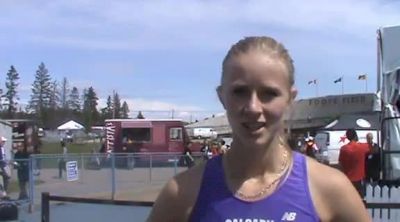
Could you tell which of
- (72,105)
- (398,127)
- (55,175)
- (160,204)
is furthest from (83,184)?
(72,105)

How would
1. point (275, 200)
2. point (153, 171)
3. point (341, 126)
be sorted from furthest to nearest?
point (341, 126)
point (153, 171)
point (275, 200)

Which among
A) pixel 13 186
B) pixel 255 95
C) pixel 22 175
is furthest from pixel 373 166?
pixel 255 95

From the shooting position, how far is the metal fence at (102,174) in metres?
19.0

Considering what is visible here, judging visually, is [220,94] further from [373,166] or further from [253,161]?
[373,166]

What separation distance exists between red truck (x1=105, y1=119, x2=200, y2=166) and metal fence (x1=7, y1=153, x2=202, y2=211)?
57.6 feet

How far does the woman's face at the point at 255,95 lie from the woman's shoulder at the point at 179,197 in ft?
0.64

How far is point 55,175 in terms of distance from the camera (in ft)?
65.0

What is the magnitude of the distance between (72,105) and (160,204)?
144983 millimetres

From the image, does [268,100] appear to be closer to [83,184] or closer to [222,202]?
[222,202]

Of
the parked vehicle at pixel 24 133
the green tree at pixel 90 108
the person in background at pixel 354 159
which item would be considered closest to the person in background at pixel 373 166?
the person in background at pixel 354 159

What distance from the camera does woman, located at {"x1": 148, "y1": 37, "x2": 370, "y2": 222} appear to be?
237cm

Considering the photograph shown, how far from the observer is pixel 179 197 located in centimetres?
247

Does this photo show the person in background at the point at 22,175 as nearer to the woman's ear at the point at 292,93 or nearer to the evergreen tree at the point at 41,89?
the woman's ear at the point at 292,93

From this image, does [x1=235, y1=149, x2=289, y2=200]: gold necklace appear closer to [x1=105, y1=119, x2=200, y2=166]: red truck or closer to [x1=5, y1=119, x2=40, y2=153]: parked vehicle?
[x1=5, y1=119, x2=40, y2=153]: parked vehicle
